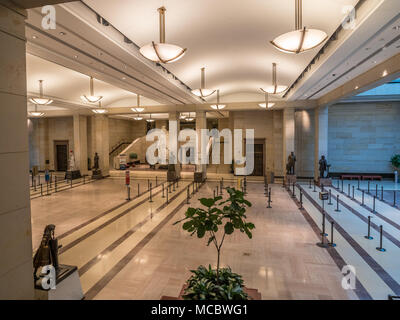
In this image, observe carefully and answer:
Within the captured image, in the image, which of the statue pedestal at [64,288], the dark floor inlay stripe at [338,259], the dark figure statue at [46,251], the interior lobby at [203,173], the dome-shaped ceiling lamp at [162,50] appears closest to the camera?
the interior lobby at [203,173]

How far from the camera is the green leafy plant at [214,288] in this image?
8.82ft

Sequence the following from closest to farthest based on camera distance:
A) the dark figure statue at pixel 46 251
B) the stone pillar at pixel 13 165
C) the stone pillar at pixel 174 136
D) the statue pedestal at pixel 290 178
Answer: the stone pillar at pixel 13 165 → the dark figure statue at pixel 46 251 → the statue pedestal at pixel 290 178 → the stone pillar at pixel 174 136

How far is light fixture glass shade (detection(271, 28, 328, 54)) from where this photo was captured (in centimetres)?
497

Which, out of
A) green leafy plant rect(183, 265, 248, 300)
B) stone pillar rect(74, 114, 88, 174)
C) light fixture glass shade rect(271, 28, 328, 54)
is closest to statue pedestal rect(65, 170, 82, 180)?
stone pillar rect(74, 114, 88, 174)

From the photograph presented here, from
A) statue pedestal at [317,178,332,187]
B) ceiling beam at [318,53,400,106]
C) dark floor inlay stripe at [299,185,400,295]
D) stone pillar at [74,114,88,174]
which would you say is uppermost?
ceiling beam at [318,53,400,106]

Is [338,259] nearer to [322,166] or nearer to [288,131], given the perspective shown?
[322,166]

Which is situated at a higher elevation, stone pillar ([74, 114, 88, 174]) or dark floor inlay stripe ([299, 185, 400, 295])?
stone pillar ([74, 114, 88, 174])

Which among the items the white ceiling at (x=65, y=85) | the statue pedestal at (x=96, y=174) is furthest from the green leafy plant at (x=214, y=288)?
the statue pedestal at (x=96, y=174)

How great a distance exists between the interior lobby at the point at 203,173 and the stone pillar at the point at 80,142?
9.85 ft

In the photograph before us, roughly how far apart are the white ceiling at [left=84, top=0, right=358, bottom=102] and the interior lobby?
0.05 meters

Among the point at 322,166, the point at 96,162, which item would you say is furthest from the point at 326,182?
the point at 96,162

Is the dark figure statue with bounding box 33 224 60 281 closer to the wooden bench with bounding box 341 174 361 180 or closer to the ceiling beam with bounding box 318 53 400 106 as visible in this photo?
the ceiling beam with bounding box 318 53 400 106

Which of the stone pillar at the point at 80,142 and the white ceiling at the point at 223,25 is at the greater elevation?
the white ceiling at the point at 223,25

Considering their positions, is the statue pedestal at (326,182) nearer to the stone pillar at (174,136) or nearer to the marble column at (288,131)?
the marble column at (288,131)
